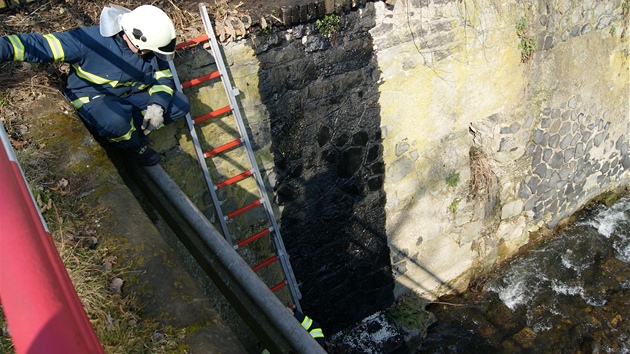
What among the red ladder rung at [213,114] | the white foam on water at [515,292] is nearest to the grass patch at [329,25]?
the red ladder rung at [213,114]

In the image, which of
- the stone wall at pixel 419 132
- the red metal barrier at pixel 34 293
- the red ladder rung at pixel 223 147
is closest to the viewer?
the red metal barrier at pixel 34 293

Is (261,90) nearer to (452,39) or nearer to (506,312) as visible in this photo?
(452,39)

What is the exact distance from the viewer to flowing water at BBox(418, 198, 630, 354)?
578 centimetres

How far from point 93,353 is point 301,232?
163 inches

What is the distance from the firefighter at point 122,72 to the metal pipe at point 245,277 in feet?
Result: 1.24

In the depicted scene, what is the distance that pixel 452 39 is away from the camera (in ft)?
16.9

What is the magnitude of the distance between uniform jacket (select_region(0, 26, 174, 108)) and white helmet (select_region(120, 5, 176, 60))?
145 millimetres

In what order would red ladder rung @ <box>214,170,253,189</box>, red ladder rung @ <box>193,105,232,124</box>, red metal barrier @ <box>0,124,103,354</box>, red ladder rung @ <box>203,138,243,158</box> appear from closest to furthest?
red metal barrier @ <box>0,124,103,354</box> → red ladder rung @ <box>193,105,232,124</box> → red ladder rung @ <box>203,138,243,158</box> → red ladder rung @ <box>214,170,253,189</box>

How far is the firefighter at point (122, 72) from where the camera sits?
11.0ft

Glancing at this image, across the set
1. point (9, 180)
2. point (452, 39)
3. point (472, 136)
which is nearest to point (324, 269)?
point (472, 136)

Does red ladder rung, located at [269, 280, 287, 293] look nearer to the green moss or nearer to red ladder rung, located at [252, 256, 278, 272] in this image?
red ladder rung, located at [252, 256, 278, 272]

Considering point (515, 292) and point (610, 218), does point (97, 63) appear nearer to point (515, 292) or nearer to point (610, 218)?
point (515, 292)

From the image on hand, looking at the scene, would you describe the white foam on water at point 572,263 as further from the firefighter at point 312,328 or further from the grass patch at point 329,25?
the grass patch at point 329,25

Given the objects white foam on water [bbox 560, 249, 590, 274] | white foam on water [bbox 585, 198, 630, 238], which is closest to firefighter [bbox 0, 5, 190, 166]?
white foam on water [bbox 560, 249, 590, 274]
